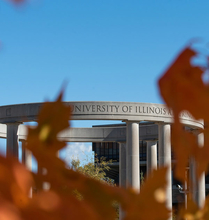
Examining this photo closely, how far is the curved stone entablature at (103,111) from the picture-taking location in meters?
26.8

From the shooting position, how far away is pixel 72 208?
746 millimetres

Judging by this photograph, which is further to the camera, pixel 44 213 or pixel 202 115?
pixel 202 115

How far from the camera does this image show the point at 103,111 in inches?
1066

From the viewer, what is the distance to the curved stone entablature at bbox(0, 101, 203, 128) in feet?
88.0

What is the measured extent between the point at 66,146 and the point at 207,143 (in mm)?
408

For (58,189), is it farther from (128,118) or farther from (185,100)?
(128,118)

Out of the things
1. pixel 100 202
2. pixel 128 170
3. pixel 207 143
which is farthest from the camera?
pixel 128 170

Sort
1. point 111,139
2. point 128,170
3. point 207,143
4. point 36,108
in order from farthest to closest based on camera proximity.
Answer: point 111,139 < point 128,170 < point 36,108 < point 207,143

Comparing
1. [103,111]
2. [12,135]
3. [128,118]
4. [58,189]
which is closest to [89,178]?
[58,189]

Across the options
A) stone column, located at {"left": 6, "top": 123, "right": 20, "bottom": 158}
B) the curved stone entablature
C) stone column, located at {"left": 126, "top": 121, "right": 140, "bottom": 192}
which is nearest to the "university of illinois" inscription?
the curved stone entablature

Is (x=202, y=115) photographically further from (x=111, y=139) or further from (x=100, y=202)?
(x=111, y=139)

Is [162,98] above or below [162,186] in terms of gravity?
above

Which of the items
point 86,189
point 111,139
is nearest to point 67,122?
point 86,189

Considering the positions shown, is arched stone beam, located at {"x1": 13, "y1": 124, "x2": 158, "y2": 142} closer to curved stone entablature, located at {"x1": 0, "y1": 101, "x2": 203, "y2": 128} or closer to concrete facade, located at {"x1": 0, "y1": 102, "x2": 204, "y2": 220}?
concrete facade, located at {"x1": 0, "y1": 102, "x2": 204, "y2": 220}
